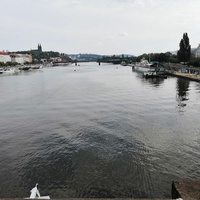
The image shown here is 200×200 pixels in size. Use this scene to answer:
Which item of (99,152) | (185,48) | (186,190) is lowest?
(99,152)

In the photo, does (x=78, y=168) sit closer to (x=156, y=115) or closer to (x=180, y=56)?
(x=156, y=115)

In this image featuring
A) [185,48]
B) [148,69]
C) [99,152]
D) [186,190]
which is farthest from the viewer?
[148,69]

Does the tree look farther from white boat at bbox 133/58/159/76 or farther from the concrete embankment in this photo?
the concrete embankment

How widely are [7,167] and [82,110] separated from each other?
12337 millimetres

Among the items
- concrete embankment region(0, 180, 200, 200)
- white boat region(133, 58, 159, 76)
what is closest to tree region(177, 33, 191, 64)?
white boat region(133, 58, 159, 76)

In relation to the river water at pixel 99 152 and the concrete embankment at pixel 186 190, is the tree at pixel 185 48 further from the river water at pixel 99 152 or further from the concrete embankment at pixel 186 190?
the concrete embankment at pixel 186 190

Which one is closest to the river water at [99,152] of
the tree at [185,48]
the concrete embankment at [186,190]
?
the concrete embankment at [186,190]

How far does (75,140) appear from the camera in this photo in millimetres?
14703

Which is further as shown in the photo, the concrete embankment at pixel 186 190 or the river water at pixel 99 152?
the river water at pixel 99 152

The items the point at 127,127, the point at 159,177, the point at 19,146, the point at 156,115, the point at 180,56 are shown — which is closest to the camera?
the point at 159,177

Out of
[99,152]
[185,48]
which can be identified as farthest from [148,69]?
[99,152]

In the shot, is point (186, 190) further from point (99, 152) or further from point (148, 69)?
point (148, 69)

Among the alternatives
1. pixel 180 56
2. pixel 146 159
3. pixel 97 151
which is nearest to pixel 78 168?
pixel 97 151

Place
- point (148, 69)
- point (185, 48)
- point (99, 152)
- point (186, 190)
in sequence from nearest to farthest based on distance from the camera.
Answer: point (186, 190) < point (99, 152) < point (185, 48) < point (148, 69)
